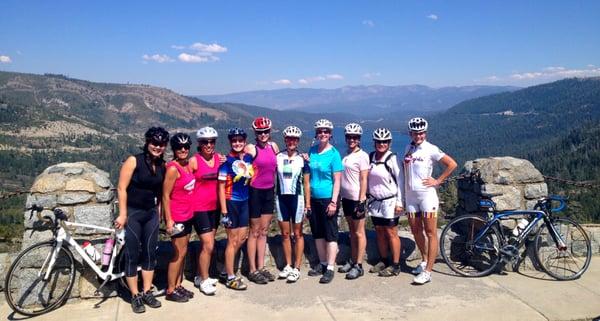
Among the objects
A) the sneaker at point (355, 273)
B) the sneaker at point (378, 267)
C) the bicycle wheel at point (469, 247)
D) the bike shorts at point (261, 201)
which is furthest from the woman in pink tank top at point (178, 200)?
the bicycle wheel at point (469, 247)

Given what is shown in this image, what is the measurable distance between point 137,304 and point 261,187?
6.04ft

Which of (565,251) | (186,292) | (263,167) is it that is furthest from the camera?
(565,251)

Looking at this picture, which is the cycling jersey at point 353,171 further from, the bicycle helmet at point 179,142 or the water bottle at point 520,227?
the water bottle at point 520,227

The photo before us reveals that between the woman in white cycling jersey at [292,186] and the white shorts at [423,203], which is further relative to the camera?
the white shorts at [423,203]

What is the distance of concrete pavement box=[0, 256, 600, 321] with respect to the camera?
187 inches


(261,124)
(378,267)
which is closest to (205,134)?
(261,124)

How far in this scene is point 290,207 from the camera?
18.2ft

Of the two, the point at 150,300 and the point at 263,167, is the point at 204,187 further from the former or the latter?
the point at 150,300

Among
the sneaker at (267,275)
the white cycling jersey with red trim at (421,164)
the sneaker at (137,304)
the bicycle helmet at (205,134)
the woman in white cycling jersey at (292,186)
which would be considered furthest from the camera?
the sneaker at (267,275)

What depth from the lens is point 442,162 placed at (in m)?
5.54

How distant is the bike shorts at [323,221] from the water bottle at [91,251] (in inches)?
99.4

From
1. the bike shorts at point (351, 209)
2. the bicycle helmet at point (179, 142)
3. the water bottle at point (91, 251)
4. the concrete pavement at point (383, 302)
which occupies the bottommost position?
the concrete pavement at point (383, 302)

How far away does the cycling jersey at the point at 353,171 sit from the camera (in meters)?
5.55

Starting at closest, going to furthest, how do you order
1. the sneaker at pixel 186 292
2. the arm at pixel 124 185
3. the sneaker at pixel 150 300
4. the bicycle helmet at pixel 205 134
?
the arm at pixel 124 185 → the sneaker at pixel 150 300 → the bicycle helmet at pixel 205 134 → the sneaker at pixel 186 292
